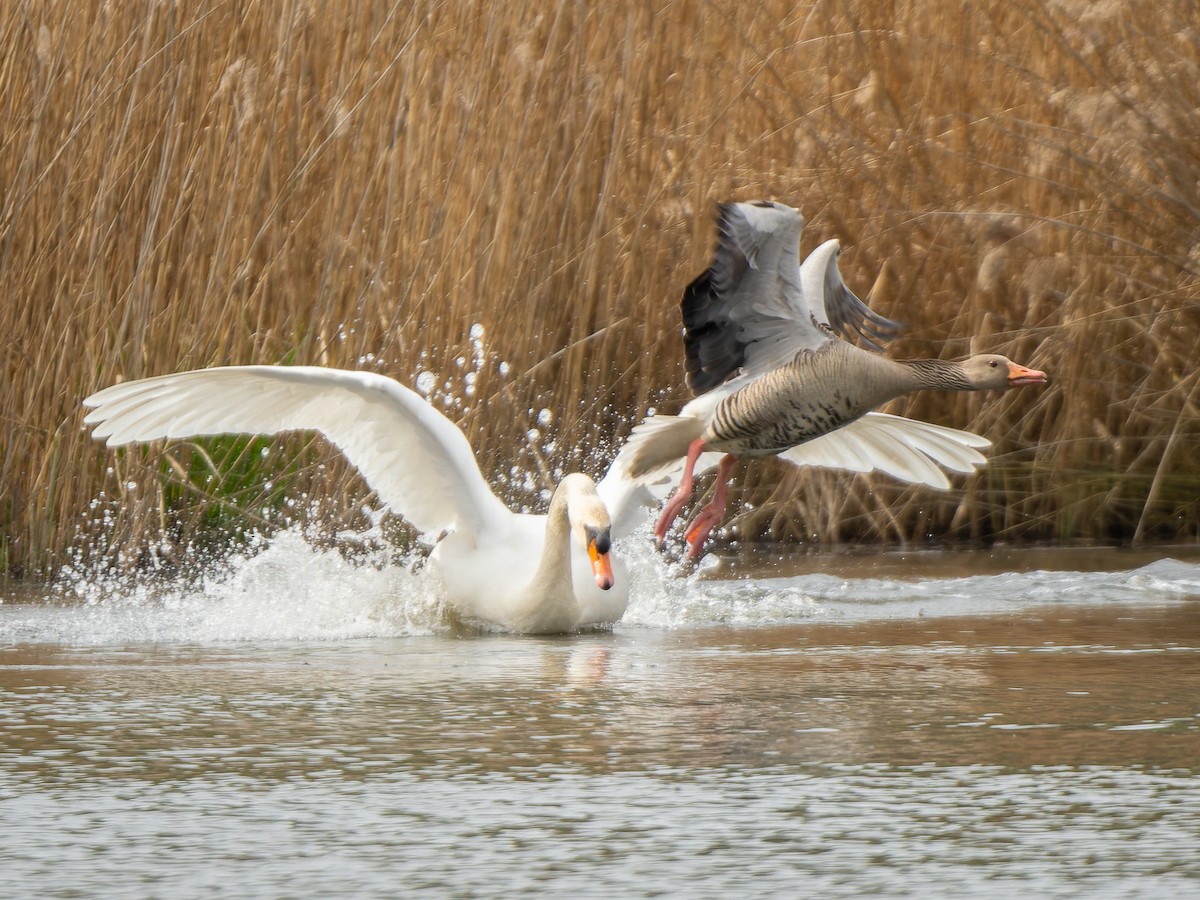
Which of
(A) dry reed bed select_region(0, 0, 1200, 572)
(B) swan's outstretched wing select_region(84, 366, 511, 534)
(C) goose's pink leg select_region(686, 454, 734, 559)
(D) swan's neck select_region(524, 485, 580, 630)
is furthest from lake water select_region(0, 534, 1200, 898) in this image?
(A) dry reed bed select_region(0, 0, 1200, 572)

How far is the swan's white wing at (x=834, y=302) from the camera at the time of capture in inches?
291

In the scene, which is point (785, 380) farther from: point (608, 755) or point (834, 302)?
point (608, 755)

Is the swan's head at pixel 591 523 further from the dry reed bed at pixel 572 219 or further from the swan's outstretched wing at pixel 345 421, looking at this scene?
the dry reed bed at pixel 572 219

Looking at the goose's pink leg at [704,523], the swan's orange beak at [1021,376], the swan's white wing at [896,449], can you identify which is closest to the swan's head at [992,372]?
the swan's orange beak at [1021,376]

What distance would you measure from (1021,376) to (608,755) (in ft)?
14.2

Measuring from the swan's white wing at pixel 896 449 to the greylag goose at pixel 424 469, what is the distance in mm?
1386

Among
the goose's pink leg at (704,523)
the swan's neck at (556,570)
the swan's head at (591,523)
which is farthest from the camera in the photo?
the goose's pink leg at (704,523)

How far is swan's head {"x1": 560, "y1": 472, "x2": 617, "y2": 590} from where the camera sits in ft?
16.9

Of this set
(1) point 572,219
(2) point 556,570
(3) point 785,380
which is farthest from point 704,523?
(2) point 556,570

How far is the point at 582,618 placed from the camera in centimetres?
575

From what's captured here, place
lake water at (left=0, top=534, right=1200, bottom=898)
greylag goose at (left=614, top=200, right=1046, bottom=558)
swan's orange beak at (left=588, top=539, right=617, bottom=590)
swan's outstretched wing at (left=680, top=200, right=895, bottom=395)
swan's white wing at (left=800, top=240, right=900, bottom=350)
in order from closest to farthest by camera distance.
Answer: lake water at (left=0, top=534, right=1200, bottom=898), swan's orange beak at (left=588, top=539, right=617, bottom=590), swan's outstretched wing at (left=680, top=200, right=895, bottom=395), greylag goose at (left=614, top=200, right=1046, bottom=558), swan's white wing at (left=800, top=240, right=900, bottom=350)

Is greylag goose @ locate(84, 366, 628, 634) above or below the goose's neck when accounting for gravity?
below

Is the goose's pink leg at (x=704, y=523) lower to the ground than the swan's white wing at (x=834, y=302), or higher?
lower

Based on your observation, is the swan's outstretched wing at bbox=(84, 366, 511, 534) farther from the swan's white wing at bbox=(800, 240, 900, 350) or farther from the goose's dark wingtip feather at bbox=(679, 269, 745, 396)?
the swan's white wing at bbox=(800, 240, 900, 350)
